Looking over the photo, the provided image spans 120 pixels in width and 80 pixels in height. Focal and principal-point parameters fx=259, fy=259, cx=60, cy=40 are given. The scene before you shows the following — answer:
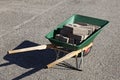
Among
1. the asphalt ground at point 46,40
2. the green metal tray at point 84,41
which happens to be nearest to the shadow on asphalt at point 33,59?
the asphalt ground at point 46,40

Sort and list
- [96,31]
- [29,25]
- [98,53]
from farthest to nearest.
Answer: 1. [29,25]
2. [98,53]
3. [96,31]

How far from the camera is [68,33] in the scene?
9.06m

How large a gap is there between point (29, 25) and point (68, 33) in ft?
12.2

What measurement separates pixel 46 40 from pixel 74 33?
2.25 meters

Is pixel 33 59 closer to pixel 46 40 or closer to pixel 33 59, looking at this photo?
pixel 33 59

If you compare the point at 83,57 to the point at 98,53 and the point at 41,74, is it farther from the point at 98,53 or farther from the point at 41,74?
Answer: the point at 41,74

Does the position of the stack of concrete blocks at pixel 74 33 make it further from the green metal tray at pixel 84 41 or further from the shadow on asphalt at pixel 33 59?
the shadow on asphalt at pixel 33 59

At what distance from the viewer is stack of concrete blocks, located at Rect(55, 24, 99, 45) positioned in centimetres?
881

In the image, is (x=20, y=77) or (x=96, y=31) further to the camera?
(x=96, y=31)

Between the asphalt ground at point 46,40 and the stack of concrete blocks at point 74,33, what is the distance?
2.96ft

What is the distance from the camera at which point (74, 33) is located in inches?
352

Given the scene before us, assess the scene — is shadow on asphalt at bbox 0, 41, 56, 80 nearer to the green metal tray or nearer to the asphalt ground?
the asphalt ground

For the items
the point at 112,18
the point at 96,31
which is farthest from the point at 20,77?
the point at 112,18

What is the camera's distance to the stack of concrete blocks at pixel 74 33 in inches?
347
